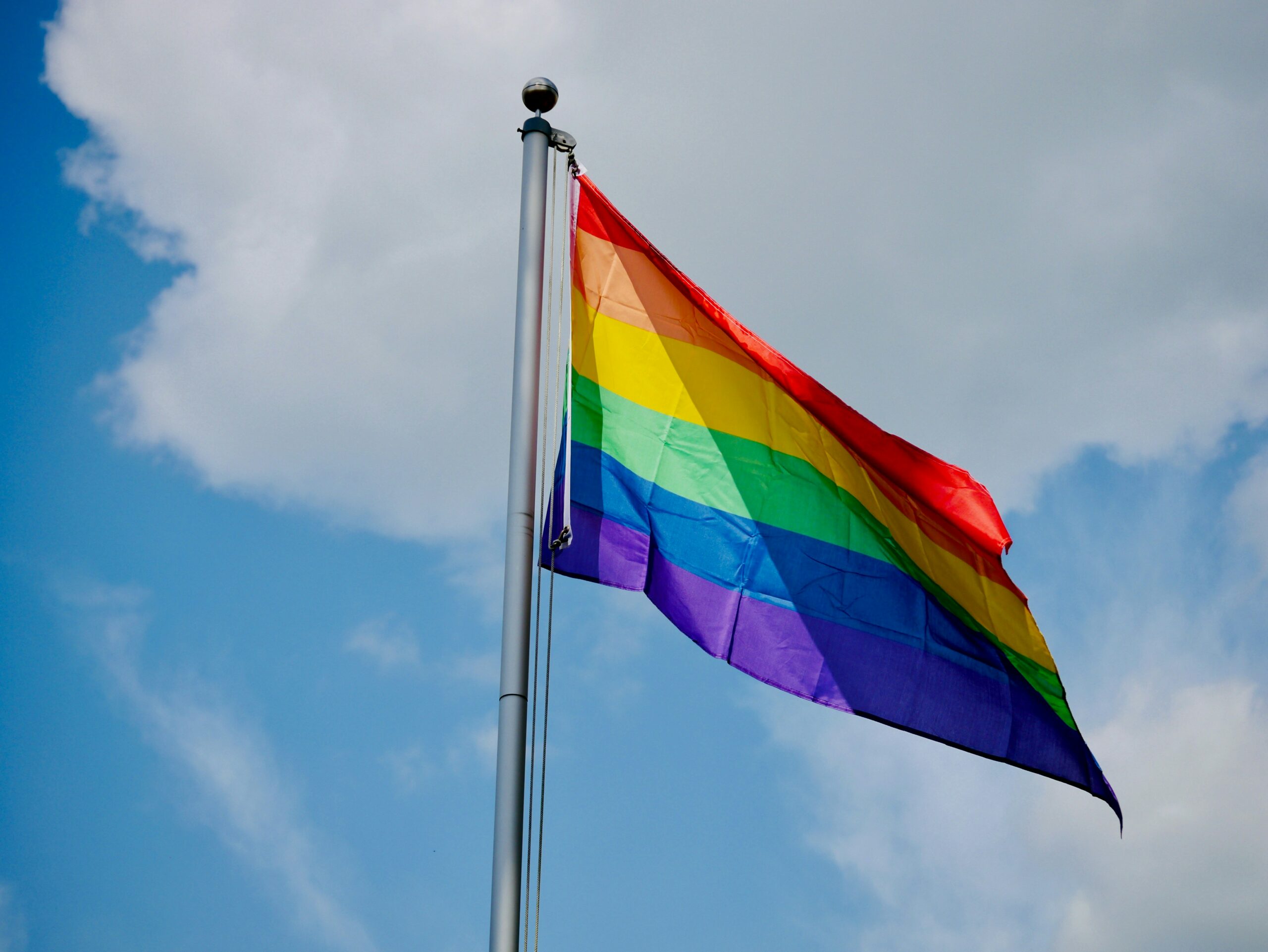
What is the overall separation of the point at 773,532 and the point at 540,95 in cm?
416

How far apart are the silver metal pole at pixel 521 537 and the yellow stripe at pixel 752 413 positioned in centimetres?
79

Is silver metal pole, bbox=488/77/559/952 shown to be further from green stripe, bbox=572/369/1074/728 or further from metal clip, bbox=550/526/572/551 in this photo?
green stripe, bbox=572/369/1074/728

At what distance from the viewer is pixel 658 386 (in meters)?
10.7

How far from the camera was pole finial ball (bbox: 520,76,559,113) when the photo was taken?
10227mm

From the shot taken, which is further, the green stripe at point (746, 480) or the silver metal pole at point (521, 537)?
the green stripe at point (746, 480)

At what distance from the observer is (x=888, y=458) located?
12055 mm

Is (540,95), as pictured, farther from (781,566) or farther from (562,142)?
(781,566)

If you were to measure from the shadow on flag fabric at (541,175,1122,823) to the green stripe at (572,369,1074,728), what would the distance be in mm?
15

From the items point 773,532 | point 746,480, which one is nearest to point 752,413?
point 746,480

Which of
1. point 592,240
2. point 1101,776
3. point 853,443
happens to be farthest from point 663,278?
point 1101,776

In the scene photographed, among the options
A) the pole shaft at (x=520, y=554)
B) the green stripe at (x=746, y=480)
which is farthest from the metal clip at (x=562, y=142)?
the green stripe at (x=746, y=480)

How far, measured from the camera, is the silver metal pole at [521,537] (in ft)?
25.1

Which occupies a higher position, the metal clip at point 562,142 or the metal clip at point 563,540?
the metal clip at point 562,142

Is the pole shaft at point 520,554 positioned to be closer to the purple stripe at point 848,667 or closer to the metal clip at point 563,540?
the metal clip at point 563,540
